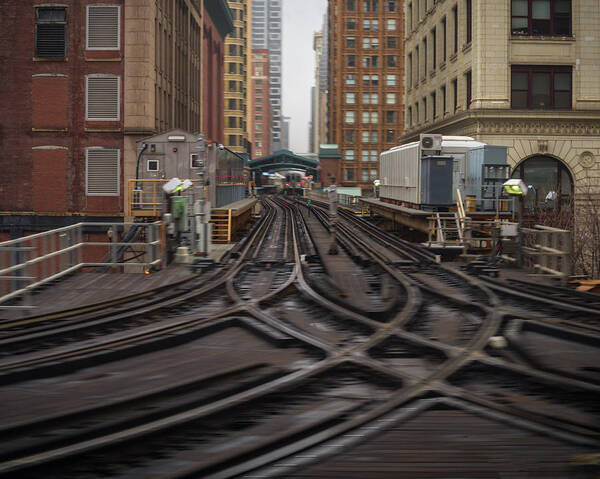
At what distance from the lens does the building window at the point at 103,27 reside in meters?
37.2

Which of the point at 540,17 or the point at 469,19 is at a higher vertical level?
the point at 469,19

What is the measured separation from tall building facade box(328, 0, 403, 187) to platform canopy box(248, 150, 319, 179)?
31.9ft

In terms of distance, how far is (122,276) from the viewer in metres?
16.6

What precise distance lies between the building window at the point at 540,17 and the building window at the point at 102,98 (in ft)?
73.3

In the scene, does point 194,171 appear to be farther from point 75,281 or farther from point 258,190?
point 258,190

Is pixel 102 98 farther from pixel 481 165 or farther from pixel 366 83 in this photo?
pixel 366 83

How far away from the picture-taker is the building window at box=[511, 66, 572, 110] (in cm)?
3781

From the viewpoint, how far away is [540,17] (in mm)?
37781

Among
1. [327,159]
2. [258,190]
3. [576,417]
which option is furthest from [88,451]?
[327,159]

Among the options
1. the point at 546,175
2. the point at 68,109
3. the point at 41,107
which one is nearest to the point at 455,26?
the point at 546,175

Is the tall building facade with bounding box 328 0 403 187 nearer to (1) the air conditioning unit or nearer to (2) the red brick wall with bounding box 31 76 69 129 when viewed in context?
(2) the red brick wall with bounding box 31 76 69 129

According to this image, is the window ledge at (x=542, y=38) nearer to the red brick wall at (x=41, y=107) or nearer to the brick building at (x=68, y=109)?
the brick building at (x=68, y=109)

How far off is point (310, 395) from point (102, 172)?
109ft

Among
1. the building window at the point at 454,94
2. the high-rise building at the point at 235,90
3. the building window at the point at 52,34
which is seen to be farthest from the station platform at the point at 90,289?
the high-rise building at the point at 235,90
